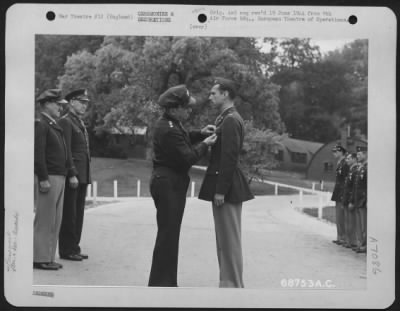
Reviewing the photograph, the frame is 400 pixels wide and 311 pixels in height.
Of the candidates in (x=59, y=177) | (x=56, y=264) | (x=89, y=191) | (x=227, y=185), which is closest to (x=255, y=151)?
(x=227, y=185)

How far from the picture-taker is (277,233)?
7.05 metres

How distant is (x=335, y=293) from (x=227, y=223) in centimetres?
87

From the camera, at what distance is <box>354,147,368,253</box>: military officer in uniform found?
23.0 ft

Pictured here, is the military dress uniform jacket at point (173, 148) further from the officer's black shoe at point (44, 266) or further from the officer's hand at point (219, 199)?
the officer's black shoe at point (44, 266)

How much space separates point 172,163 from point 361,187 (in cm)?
132

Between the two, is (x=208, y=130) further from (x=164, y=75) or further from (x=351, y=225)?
(x=351, y=225)

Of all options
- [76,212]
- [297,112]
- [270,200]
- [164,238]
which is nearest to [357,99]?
[297,112]

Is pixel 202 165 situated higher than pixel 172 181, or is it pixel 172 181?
pixel 202 165

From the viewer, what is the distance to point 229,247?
694cm

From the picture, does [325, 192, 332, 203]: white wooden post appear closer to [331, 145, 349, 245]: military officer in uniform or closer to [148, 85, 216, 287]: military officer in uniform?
[331, 145, 349, 245]: military officer in uniform

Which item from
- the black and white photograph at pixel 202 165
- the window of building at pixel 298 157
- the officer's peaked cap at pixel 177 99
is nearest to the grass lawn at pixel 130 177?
the black and white photograph at pixel 202 165

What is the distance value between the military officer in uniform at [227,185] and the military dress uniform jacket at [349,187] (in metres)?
0.66

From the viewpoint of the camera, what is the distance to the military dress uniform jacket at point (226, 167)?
268 inches

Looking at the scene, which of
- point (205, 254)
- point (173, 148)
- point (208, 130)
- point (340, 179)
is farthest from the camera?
point (340, 179)
